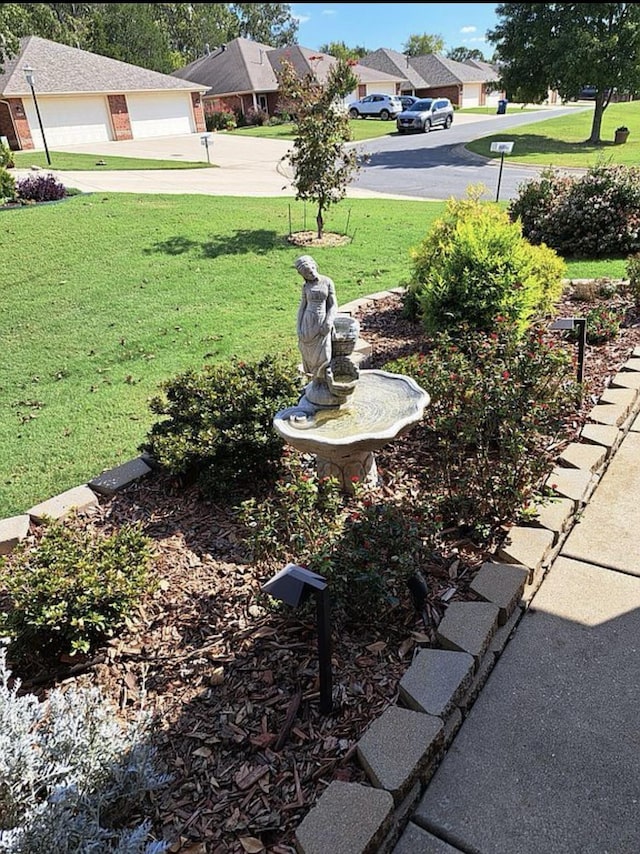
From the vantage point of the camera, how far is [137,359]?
23.0 ft

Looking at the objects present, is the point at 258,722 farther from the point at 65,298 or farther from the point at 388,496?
the point at 65,298

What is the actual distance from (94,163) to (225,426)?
2118cm

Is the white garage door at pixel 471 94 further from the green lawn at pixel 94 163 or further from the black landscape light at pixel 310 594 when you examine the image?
the black landscape light at pixel 310 594

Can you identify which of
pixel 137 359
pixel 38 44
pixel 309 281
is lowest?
pixel 137 359

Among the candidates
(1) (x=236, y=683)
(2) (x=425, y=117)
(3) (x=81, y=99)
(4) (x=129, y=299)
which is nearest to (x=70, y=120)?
(3) (x=81, y=99)

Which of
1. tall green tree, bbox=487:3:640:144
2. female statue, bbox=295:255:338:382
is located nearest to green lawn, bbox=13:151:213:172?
tall green tree, bbox=487:3:640:144

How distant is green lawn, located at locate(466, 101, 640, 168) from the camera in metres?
22.6

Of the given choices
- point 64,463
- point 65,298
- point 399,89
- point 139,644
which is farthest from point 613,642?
point 399,89

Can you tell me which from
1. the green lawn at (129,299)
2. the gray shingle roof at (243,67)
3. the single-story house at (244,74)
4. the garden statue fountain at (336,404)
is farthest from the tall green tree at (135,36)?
the garden statue fountain at (336,404)

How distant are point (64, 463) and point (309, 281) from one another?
264 centimetres

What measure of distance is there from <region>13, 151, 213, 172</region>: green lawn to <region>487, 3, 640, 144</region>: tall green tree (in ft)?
43.4

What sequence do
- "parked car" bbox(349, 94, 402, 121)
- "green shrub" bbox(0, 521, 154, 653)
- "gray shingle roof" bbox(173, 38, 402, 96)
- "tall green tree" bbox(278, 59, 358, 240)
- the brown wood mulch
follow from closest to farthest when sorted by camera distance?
the brown wood mulch < "green shrub" bbox(0, 521, 154, 653) < "tall green tree" bbox(278, 59, 358, 240) < "gray shingle roof" bbox(173, 38, 402, 96) < "parked car" bbox(349, 94, 402, 121)

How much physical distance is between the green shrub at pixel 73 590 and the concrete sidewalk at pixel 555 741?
5.80 ft

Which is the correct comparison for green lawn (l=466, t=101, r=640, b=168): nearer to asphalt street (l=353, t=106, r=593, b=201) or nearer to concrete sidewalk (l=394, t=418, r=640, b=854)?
asphalt street (l=353, t=106, r=593, b=201)
